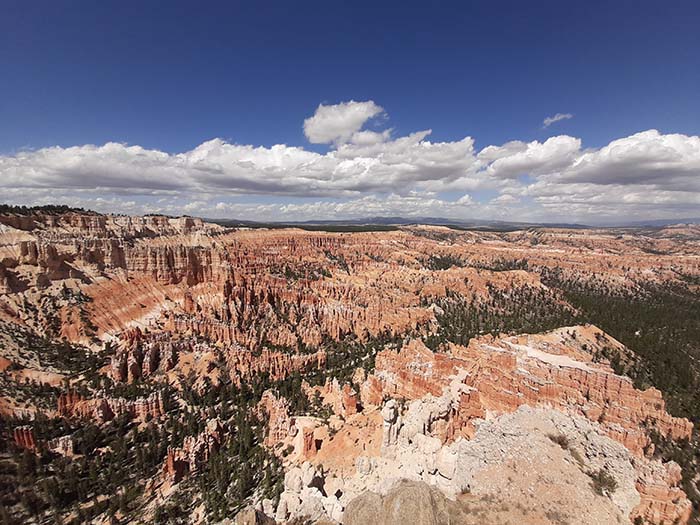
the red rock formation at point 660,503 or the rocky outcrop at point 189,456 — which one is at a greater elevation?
the red rock formation at point 660,503

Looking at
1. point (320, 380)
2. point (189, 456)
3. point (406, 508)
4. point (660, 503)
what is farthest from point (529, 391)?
point (189, 456)

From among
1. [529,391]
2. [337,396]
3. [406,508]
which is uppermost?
[529,391]

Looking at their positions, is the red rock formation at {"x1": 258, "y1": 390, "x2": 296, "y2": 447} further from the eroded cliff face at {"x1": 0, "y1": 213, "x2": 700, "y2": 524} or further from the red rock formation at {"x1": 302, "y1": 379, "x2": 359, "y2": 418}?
the red rock formation at {"x1": 302, "y1": 379, "x2": 359, "y2": 418}

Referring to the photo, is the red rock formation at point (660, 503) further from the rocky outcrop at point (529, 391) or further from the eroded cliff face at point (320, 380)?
the rocky outcrop at point (529, 391)

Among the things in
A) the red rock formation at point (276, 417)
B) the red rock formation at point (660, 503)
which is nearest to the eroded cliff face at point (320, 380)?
the red rock formation at point (660, 503)

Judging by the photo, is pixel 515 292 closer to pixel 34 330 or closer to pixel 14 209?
pixel 34 330

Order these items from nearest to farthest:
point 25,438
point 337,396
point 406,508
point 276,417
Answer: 1. point 406,508
2. point 25,438
3. point 276,417
4. point 337,396

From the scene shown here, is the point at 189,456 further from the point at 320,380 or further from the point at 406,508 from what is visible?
the point at 406,508

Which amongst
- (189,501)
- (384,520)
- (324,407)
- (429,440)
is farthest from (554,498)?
(189,501)
